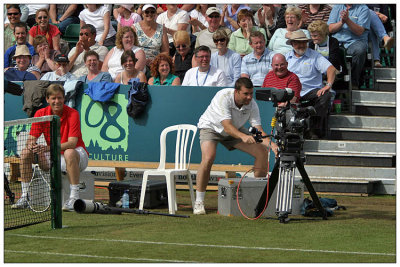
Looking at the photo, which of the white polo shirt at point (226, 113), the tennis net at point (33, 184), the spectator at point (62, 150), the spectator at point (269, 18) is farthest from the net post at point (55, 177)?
the spectator at point (269, 18)

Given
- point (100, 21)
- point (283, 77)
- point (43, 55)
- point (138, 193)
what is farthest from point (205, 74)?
point (100, 21)

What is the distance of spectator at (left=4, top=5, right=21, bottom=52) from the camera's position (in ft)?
60.3

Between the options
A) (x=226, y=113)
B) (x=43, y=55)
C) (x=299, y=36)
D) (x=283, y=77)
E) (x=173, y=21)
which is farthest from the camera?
(x=173, y=21)

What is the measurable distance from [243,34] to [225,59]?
1.36 metres

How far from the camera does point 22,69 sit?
15.9 meters

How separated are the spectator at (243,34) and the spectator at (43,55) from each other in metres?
3.53

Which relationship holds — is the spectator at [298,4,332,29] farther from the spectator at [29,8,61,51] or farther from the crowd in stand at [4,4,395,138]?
the spectator at [29,8,61,51]

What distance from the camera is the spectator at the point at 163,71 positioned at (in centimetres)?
1427

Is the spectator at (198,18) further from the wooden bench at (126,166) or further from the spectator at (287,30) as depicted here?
the wooden bench at (126,166)

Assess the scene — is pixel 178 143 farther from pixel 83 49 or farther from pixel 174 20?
pixel 174 20

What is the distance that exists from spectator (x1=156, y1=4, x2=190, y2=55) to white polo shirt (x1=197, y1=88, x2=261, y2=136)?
550 centimetres

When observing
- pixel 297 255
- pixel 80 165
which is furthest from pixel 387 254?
pixel 80 165

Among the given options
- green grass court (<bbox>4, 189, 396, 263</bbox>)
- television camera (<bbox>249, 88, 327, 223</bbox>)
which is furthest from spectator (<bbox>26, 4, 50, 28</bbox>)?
television camera (<bbox>249, 88, 327, 223</bbox>)

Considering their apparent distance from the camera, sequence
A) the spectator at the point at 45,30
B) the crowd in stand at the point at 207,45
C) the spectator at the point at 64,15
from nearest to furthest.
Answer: the crowd in stand at the point at 207,45 → the spectator at the point at 45,30 → the spectator at the point at 64,15
